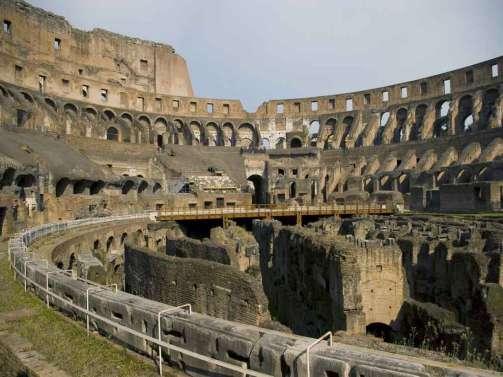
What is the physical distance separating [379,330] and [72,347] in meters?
7.11

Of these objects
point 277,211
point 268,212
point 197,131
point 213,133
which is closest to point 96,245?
point 268,212

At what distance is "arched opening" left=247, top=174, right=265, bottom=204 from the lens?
2028 inches

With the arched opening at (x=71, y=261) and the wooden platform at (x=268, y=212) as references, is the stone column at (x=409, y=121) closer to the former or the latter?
the wooden platform at (x=268, y=212)

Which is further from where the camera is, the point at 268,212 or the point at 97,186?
the point at 97,186

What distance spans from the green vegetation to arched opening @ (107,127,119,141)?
152 ft

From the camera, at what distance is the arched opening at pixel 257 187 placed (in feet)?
169

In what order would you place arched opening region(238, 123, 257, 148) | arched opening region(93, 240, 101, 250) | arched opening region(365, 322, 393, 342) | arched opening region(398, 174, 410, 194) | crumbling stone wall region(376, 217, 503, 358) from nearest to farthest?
1. crumbling stone wall region(376, 217, 503, 358)
2. arched opening region(365, 322, 393, 342)
3. arched opening region(93, 240, 101, 250)
4. arched opening region(398, 174, 410, 194)
5. arched opening region(238, 123, 257, 148)

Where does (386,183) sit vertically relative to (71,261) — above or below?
above

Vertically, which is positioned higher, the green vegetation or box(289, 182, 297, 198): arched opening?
box(289, 182, 297, 198): arched opening

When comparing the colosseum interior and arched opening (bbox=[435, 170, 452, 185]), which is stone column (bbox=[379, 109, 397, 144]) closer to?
the colosseum interior

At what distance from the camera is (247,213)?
108ft

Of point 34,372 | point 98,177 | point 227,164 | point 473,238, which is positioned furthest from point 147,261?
point 227,164

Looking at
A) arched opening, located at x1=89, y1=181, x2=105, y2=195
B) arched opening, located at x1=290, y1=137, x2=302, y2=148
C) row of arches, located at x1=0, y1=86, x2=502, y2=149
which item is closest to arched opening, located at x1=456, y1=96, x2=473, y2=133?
row of arches, located at x1=0, y1=86, x2=502, y2=149

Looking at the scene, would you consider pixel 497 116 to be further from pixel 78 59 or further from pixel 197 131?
pixel 78 59
